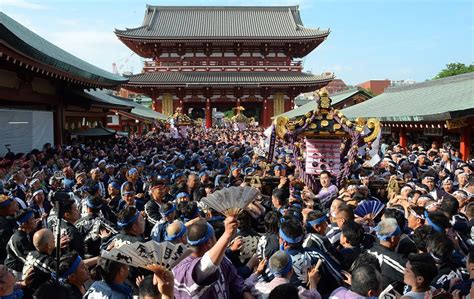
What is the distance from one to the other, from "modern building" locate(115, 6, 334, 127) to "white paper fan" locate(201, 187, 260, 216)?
110 ft

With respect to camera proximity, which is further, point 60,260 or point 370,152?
point 370,152

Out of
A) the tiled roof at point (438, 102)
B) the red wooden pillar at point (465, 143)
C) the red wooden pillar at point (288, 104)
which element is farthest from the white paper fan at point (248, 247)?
the red wooden pillar at point (288, 104)

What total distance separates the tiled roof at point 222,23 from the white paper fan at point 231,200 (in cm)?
3534

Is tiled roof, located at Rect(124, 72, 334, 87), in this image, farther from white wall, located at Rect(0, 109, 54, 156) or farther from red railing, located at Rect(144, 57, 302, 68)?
white wall, located at Rect(0, 109, 54, 156)

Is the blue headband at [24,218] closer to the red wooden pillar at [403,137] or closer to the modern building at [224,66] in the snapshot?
the red wooden pillar at [403,137]

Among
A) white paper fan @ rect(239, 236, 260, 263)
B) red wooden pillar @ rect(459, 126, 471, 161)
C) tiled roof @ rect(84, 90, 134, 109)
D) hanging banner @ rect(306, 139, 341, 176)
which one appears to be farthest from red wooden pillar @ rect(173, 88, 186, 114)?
white paper fan @ rect(239, 236, 260, 263)

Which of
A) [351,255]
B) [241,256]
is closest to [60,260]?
[241,256]

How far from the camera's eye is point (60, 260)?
375 centimetres

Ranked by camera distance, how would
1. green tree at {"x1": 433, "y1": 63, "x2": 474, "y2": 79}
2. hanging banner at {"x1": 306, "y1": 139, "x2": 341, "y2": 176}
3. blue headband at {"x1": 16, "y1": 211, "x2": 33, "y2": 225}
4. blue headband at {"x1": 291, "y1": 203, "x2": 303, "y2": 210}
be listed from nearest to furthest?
blue headband at {"x1": 16, "y1": 211, "x2": 33, "y2": 225} < blue headband at {"x1": 291, "y1": 203, "x2": 303, "y2": 210} < hanging banner at {"x1": 306, "y1": 139, "x2": 341, "y2": 176} < green tree at {"x1": 433, "y1": 63, "x2": 474, "y2": 79}

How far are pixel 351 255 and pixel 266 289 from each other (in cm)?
131

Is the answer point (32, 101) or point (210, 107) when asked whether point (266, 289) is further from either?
point (210, 107)

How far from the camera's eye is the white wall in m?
13.4

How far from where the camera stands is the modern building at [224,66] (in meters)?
37.2

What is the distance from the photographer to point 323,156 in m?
10.6
